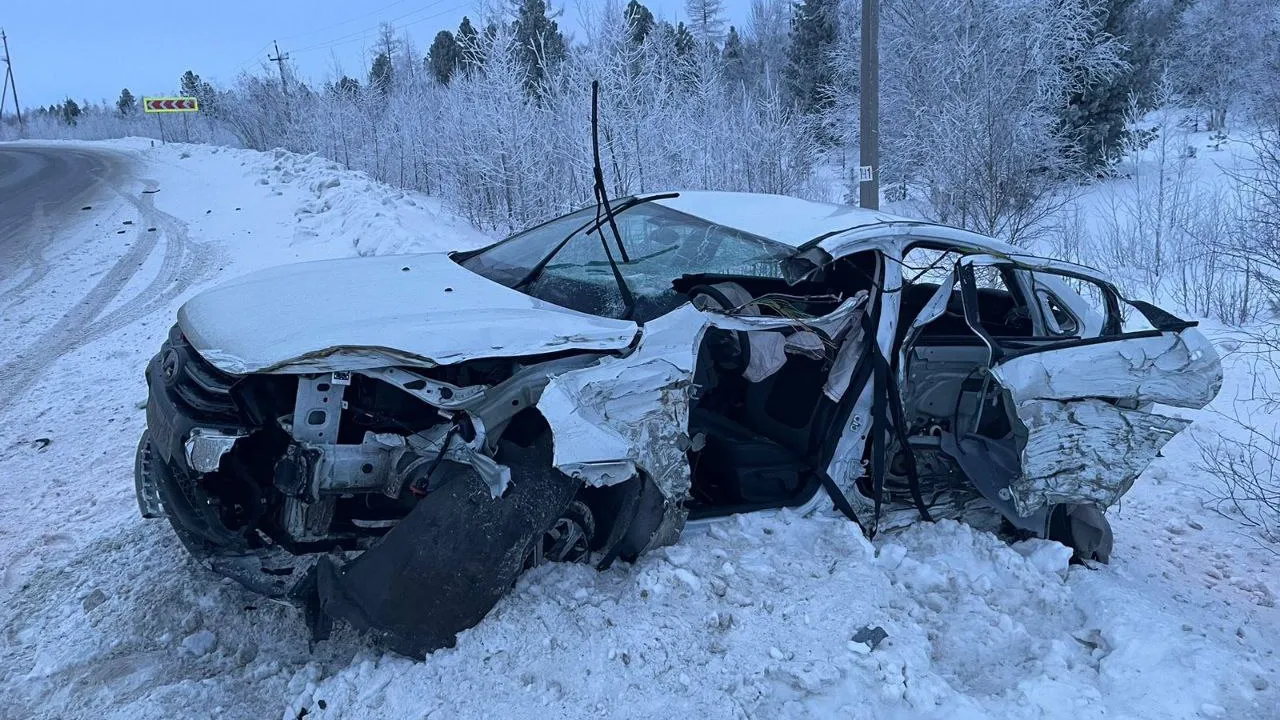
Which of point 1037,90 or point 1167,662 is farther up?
point 1037,90

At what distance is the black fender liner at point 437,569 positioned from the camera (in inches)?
90.6

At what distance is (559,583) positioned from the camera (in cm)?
270

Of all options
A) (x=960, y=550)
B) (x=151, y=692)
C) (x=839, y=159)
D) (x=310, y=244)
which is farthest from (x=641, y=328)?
(x=839, y=159)

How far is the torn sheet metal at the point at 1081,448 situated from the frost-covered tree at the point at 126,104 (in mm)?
51488

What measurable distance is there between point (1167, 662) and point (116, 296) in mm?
8548

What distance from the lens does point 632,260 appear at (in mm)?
3311

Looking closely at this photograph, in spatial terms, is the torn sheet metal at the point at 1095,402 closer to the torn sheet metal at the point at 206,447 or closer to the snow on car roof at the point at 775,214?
the snow on car roof at the point at 775,214

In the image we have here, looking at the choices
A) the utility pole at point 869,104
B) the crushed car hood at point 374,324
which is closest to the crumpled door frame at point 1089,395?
the crushed car hood at point 374,324

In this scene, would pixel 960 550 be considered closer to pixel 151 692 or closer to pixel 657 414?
pixel 657 414

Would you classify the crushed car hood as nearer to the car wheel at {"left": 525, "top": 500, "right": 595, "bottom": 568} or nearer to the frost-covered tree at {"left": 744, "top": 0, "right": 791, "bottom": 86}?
the car wheel at {"left": 525, "top": 500, "right": 595, "bottom": 568}

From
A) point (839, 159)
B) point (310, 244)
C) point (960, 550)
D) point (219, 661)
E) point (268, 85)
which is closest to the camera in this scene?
point (219, 661)

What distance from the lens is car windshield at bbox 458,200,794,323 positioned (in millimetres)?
3027

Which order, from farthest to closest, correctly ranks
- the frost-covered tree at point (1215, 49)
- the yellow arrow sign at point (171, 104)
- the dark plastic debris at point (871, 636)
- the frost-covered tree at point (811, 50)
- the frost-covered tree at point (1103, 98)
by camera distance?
the yellow arrow sign at point (171, 104) → the frost-covered tree at point (811, 50) → the frost-covered tree at point (1215, 49) → the frost-covered tree at point (1103, 98) → the dark plastic debris at point (871, 636)

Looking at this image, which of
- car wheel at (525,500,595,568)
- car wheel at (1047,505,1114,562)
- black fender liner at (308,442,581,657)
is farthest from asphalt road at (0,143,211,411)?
car wheel at (1047,505,1114,562)
